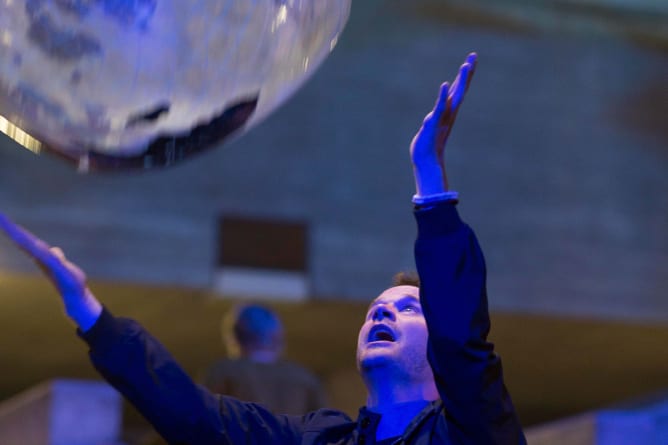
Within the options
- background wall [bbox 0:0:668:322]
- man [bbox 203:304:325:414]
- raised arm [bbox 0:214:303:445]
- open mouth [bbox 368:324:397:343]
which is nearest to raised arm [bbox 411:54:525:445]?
open mouth [bbox 368:324:397:343]

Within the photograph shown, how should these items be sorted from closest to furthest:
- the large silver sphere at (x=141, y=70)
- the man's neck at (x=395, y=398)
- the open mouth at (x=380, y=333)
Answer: the large silver sphere at (x=141, y=70) < the man's neck at (x=395, y=398) < the open mouth at (x=380, y=333)

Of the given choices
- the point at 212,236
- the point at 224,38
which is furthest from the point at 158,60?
the point at 212,236

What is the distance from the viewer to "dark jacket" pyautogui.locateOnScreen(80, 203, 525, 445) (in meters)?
1.89

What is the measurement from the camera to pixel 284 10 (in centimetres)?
165

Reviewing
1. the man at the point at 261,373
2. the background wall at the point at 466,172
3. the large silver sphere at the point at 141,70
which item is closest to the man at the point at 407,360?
the large silver sphere at the point at 141,70

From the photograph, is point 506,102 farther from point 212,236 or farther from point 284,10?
point 284,10

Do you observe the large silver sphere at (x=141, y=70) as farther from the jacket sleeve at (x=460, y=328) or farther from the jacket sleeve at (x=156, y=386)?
the jacket sleeve at (x=156, y=386)

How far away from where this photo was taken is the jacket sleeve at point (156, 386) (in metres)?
2.12

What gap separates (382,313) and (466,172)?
599 cm

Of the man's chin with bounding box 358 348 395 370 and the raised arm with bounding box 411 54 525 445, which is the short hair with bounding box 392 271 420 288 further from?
the raised arm with bounding box 411 54 525 445

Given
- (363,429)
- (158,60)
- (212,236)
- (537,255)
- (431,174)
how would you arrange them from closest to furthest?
(158,60) → (431,174) → (363,429) → (212,236) → (537,255)

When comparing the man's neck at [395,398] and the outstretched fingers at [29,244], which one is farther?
the man's neck at [395,398]

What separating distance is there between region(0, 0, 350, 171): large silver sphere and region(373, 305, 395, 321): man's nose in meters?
0.68

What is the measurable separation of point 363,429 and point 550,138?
645 centimetres
